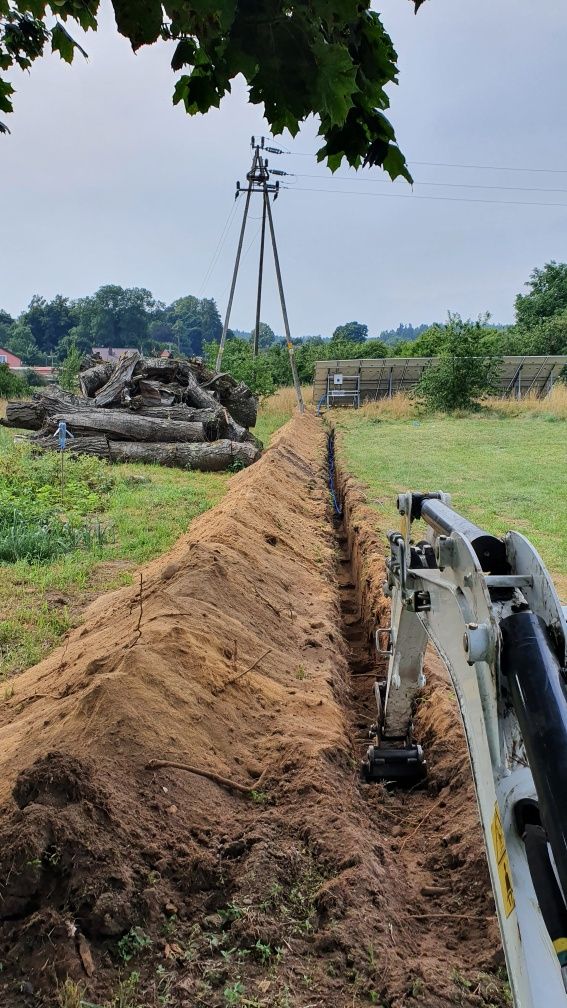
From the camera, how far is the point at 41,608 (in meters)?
5.96

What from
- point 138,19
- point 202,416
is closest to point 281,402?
point 202,416

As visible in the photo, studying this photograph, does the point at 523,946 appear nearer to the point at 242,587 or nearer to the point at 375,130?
the point at 375,130

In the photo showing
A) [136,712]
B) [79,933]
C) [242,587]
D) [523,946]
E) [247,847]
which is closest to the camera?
[523,946]

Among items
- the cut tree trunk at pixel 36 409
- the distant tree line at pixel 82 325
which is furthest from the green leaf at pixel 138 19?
the distant tree line at pixel 82 325

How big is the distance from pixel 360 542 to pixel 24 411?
29.9 ft

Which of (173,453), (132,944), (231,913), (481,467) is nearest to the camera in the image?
(132,944)

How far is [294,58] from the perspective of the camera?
6.14 ft

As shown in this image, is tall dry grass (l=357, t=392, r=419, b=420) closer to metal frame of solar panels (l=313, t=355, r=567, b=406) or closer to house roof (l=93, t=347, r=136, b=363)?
metal frame of solar panels (l=313, t=355, r=567, b=406)

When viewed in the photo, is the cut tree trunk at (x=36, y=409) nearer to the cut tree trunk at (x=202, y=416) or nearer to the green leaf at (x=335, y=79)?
the cut tree trunk at (x=202, y=416)

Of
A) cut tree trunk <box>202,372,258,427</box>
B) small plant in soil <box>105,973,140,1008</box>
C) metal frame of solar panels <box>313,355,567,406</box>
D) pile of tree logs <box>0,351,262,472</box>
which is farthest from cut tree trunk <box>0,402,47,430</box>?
metal frame of solar panels <box>313,355,567,406</box>

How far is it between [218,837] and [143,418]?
11815 mm

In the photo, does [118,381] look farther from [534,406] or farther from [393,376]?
[393,376]

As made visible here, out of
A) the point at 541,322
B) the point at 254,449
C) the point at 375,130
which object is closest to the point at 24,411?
the point at 254,449

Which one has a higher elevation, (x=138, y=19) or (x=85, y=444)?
(x=138, y=19)
